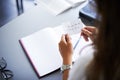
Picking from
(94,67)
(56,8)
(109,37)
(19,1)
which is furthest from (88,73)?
(19,1)

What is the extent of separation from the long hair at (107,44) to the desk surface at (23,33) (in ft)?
1.38

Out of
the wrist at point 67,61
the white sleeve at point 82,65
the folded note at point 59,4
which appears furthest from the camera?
the folded note at point 59,4

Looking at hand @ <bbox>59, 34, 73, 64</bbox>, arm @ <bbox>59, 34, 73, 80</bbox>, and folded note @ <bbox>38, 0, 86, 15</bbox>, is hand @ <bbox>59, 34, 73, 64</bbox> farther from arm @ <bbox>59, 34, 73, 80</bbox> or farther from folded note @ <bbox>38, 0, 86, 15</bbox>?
folded note @ <bbox>38, 0, 86, 15</bbox>

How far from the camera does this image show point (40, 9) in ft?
4.65

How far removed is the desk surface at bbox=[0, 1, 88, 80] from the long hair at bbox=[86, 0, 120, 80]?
1.38 ft

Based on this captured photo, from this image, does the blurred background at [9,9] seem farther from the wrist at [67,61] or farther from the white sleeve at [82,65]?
the white sleeve at [82,65]

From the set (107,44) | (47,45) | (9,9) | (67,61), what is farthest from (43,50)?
(9,9)

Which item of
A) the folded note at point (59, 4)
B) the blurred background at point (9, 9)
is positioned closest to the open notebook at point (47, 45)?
the folded note at point (59, 4)

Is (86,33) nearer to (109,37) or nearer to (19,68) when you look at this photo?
(19,68)

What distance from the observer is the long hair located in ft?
1.89

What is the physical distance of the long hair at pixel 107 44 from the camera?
0.58 m

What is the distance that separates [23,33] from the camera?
4.16ft

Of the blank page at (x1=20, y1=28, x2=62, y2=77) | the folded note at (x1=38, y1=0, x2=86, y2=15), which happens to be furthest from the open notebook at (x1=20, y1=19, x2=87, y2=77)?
the folded note at (x1=38, y1=0, x2=86, y2=15)

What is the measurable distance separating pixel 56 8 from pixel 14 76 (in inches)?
20.9
